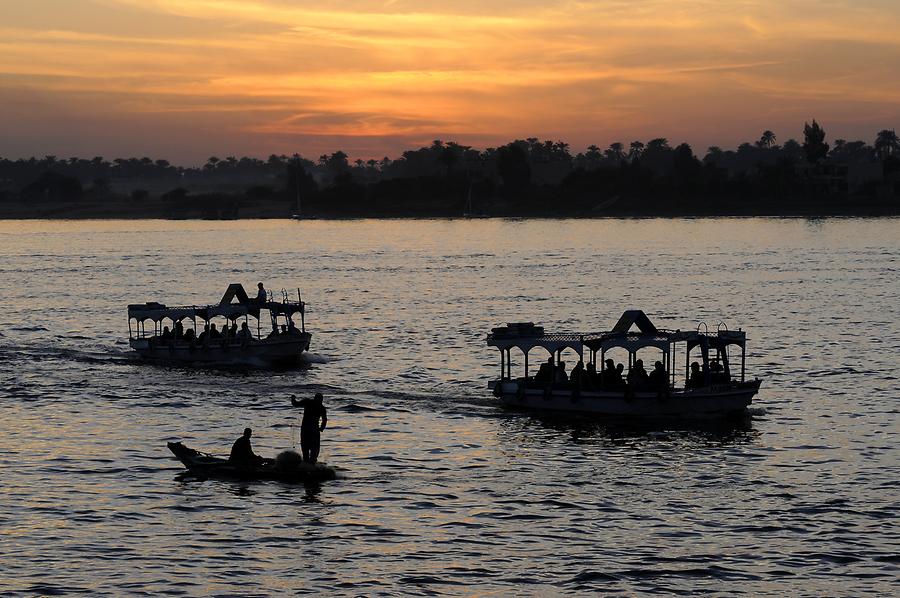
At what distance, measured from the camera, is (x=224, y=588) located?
30.6 m

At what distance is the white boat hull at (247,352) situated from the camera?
67625 mm

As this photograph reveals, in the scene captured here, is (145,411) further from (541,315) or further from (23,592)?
(541,315)

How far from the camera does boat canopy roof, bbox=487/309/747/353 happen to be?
169 ft

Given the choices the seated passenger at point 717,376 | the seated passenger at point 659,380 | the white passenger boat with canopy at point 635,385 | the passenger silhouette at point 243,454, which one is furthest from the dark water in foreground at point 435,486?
the seated passenger at point 659,380

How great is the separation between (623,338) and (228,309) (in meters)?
26.7

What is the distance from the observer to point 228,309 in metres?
70.4

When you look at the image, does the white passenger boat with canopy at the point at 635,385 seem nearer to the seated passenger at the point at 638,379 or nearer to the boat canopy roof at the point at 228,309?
the seated passenger at the point at 638,379

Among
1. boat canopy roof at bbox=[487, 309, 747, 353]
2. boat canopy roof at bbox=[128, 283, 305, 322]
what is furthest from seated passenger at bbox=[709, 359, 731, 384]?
boat canopy roof at bbox=[128, 283, 305, 322]

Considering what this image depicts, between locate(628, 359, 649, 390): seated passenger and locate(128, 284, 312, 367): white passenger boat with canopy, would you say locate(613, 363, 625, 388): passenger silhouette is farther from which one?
locate(128, 284, 312, 367): white passenger boat with canopy

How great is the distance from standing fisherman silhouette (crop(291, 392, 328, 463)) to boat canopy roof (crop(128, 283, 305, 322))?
90.1 ft

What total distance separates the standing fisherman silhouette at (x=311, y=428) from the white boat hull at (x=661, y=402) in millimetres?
13817

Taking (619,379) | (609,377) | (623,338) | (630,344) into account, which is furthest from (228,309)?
(619,379)

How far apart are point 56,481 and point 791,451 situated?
26.1m

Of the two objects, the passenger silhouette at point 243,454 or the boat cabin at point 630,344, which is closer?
the passenger silhouette at point 243,454
